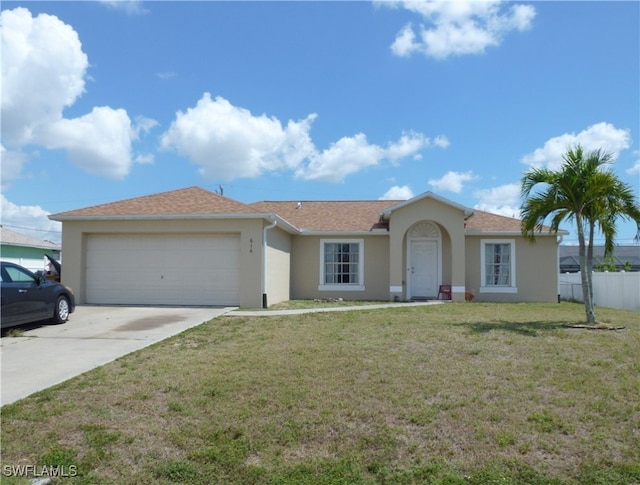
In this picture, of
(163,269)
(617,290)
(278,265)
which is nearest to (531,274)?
(617,290)

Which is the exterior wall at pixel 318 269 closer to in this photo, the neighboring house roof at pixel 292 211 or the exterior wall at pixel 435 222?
the neighboring house roof at pixel 292 211

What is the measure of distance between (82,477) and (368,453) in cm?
254

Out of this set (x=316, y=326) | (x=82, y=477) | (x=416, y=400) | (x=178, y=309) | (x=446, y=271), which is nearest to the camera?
(x=82, y=477)

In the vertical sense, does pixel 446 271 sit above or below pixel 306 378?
above

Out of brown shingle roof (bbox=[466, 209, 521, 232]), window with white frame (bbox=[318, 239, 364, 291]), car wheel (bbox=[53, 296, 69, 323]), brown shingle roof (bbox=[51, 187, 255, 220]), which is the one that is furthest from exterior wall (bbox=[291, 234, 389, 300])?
car wheel (bbox=[53, 296, 69, 323])

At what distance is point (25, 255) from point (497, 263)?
85.6 feet

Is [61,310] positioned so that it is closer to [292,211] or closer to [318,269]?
[318,269]

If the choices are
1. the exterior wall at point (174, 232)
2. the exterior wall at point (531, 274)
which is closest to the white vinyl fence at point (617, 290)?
the exterior wall at point (531, 274)

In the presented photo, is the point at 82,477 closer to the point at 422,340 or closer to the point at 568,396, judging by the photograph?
the point at 568,396

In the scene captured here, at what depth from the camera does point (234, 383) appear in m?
6.29

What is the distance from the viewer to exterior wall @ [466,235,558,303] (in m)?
19.0

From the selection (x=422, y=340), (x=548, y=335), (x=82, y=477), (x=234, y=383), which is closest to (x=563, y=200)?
(x=548, y=335)

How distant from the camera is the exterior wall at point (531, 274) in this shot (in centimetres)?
1897

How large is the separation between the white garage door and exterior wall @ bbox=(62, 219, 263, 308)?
0.26 m
